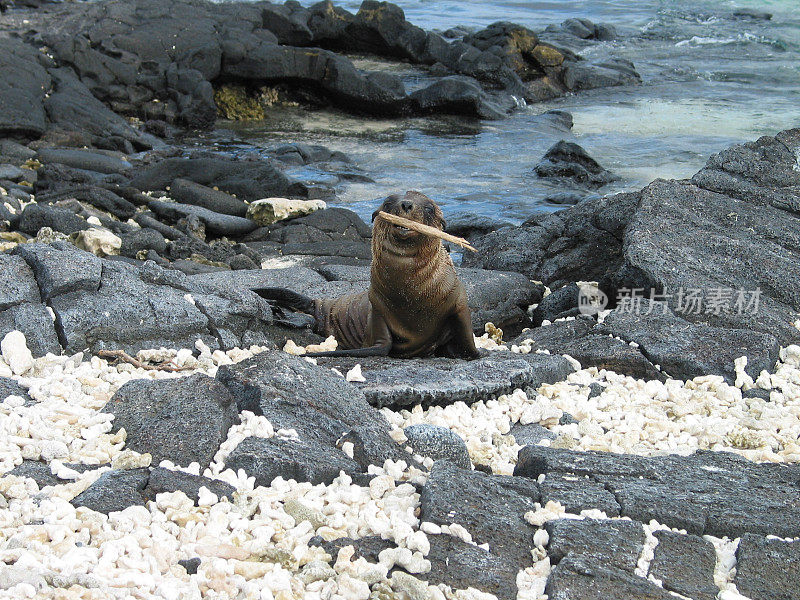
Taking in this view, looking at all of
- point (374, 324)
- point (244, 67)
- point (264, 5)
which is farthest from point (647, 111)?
point (374, 324)

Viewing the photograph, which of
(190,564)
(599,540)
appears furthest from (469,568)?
(190,564)

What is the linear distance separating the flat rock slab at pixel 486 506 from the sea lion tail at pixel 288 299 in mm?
3838

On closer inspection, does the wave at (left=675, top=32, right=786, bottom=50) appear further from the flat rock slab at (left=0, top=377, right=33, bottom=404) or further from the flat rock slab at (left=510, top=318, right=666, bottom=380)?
the flat rock slab at (left=0, top=377, right=33, bottom=404)

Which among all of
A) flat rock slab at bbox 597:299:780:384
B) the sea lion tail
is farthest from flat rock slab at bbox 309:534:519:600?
the sea lion tail

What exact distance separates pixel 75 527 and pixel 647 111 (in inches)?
890

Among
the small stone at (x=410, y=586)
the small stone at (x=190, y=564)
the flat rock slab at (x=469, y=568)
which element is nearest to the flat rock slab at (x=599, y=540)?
the flat rock slab at (x=469, y=568)

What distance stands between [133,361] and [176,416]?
138cm

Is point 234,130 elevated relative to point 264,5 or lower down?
lower down

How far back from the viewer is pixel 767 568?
339cm

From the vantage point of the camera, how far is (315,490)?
12.4ft

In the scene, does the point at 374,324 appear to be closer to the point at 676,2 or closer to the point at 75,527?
the point at 75,527

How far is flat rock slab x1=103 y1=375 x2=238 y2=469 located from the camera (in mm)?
4008

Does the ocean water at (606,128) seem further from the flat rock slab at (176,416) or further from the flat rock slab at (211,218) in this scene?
the flat rock slab at (176,416)

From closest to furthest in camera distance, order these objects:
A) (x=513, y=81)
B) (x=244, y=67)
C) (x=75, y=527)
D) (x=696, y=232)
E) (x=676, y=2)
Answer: (x=75, y=527)
(x=696, y=232)
(x=244, y=67)
(x=513, y=81)
(x=676, y=2)
